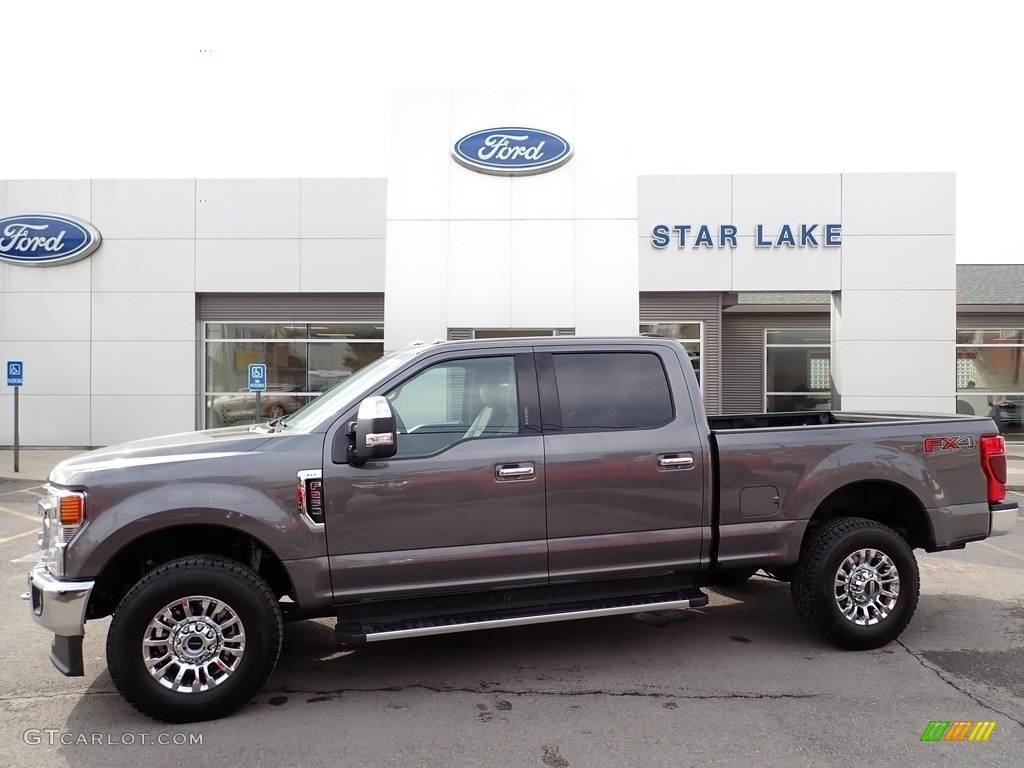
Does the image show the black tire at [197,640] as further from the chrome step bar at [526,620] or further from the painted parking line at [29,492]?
the painted parking line at [29,492]

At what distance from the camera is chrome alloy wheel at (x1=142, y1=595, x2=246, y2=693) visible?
3889mm

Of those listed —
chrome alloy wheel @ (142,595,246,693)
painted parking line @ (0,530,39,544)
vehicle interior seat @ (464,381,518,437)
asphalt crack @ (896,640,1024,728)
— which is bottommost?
painted parking line @ (0,530,39,544)

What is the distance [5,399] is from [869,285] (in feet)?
64.0

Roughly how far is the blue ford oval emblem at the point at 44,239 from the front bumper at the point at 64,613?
607 inches

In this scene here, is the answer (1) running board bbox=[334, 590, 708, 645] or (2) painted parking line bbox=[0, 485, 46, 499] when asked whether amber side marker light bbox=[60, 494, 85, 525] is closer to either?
(1) running board bbox=[334, 590, 708, 645]

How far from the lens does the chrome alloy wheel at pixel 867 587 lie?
4.87m

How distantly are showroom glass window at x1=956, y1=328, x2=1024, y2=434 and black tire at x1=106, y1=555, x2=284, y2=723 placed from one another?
19.8 m

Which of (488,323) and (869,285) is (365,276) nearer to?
(488,323)

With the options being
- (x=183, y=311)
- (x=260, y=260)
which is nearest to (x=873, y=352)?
(x=260, y=260)

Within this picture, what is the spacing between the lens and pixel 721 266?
16547mm

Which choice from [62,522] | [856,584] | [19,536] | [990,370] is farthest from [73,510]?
[990,370]

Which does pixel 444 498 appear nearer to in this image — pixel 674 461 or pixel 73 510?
pixel 674 461

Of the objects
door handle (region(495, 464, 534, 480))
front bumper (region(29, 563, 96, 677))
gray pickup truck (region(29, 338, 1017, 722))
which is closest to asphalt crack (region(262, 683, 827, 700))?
gray pickup truck (region(29, 338, 1017, 722))

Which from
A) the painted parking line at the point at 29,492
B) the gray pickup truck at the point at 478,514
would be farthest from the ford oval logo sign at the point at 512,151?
the gray pickup truck at the point at 478,514
